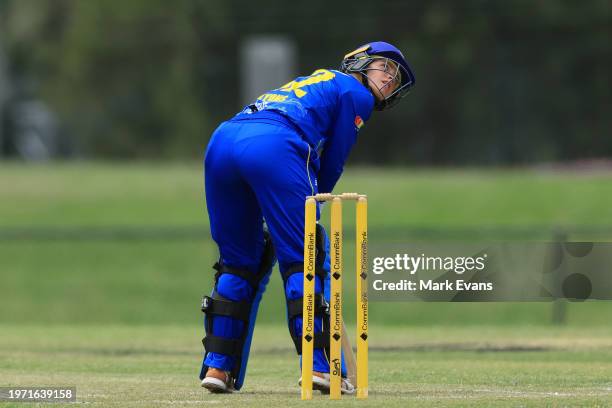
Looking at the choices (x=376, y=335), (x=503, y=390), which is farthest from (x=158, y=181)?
(x=503, y=390)

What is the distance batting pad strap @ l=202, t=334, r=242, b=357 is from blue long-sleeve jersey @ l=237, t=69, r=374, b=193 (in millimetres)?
1101

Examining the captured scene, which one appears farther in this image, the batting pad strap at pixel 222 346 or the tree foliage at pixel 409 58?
the tree foliage at pixel 409 58

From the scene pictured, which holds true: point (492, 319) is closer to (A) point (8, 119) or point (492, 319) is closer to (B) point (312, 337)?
Result: (B) point (312, 337)

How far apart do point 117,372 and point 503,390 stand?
280 centimetres

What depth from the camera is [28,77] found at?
4997cm

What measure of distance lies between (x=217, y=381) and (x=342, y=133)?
1.55m

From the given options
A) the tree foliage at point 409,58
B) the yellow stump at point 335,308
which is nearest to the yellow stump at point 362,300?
the yellow stump at point 335,308

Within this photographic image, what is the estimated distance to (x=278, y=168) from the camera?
7.51m

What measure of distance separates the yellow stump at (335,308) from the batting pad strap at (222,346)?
0.86 m

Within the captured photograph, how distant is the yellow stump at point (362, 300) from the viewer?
727 cm

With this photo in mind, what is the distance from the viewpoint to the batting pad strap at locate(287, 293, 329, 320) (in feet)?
24.7

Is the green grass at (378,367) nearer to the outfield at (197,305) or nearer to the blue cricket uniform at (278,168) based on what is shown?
the outfield at (197,305)

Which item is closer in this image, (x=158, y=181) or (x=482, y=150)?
(x=158, y=181)

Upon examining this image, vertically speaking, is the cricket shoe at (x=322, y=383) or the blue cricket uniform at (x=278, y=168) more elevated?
the blue cricket uniform at (x=278, y=168)
